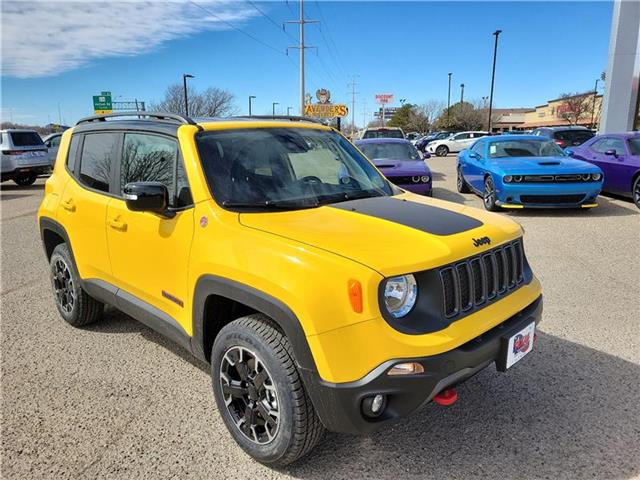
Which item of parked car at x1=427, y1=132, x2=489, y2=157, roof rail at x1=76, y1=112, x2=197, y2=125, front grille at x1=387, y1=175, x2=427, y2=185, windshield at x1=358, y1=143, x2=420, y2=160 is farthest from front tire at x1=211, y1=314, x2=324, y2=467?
parked car at x1=427, y1=132, x2=489, y2=157

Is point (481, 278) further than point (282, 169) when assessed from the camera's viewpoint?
No

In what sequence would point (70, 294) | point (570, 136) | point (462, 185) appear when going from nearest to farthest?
point (70, 294) → point (462, 185) → point (570, 136)

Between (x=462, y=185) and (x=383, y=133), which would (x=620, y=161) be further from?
(x=383, y=133)

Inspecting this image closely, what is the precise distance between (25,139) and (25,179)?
68.7 inches

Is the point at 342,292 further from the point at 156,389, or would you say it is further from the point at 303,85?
the point at 303,85

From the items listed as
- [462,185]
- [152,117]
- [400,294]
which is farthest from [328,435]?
[462,185]

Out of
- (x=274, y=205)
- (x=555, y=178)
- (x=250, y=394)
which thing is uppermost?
(x=274, y=205)

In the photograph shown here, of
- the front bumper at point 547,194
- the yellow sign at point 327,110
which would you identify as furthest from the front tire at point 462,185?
the yellow sign at point 327,110

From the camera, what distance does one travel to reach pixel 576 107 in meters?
66.4

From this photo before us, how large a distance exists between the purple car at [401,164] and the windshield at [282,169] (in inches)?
224

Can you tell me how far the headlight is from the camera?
2.24 m

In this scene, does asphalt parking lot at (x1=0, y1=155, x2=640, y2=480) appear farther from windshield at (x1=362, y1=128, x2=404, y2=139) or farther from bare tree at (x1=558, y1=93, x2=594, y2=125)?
bare tree at (x1=558, y1=93, x2=594, y2=125)

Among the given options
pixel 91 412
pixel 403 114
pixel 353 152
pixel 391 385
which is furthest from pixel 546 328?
pixel 403 114

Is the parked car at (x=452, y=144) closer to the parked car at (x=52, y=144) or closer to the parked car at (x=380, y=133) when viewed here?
the parked car at (x=380, y=133)
